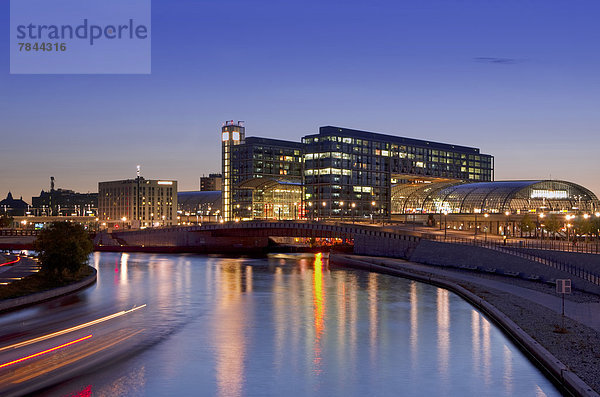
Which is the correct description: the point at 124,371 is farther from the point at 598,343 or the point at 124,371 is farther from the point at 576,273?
the point at 576,273

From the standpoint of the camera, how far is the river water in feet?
99.1

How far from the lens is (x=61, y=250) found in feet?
225

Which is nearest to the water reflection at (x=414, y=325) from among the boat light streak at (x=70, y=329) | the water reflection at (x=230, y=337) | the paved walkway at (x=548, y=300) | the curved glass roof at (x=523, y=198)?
the paved walkway at (x=548, y=300)

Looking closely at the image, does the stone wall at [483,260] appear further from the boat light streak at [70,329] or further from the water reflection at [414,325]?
the boat light streak at [70,329]

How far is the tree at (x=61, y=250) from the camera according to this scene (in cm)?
6856

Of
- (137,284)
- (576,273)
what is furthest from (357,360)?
(137,284)

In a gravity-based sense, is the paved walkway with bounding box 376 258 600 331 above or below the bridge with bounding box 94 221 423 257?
below

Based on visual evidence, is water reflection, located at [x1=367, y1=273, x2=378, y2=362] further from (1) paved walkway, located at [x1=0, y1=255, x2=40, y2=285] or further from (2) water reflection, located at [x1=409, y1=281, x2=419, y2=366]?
(1) paved walkway, located at [x1=0, y1=255, x2=40, y2=285]

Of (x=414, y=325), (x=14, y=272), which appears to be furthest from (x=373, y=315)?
(x=14, y=272)

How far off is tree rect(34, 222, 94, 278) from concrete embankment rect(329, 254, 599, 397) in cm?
4219

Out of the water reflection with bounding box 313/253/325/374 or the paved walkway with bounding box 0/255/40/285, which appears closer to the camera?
the water reflection with bounding box 313/253/325/374

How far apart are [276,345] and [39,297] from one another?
28.0 m

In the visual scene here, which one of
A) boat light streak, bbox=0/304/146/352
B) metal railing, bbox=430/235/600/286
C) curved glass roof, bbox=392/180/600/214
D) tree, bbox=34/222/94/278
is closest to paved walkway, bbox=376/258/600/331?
metal railing, bbox=430/235/600/286

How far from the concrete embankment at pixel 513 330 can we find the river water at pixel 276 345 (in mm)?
798
